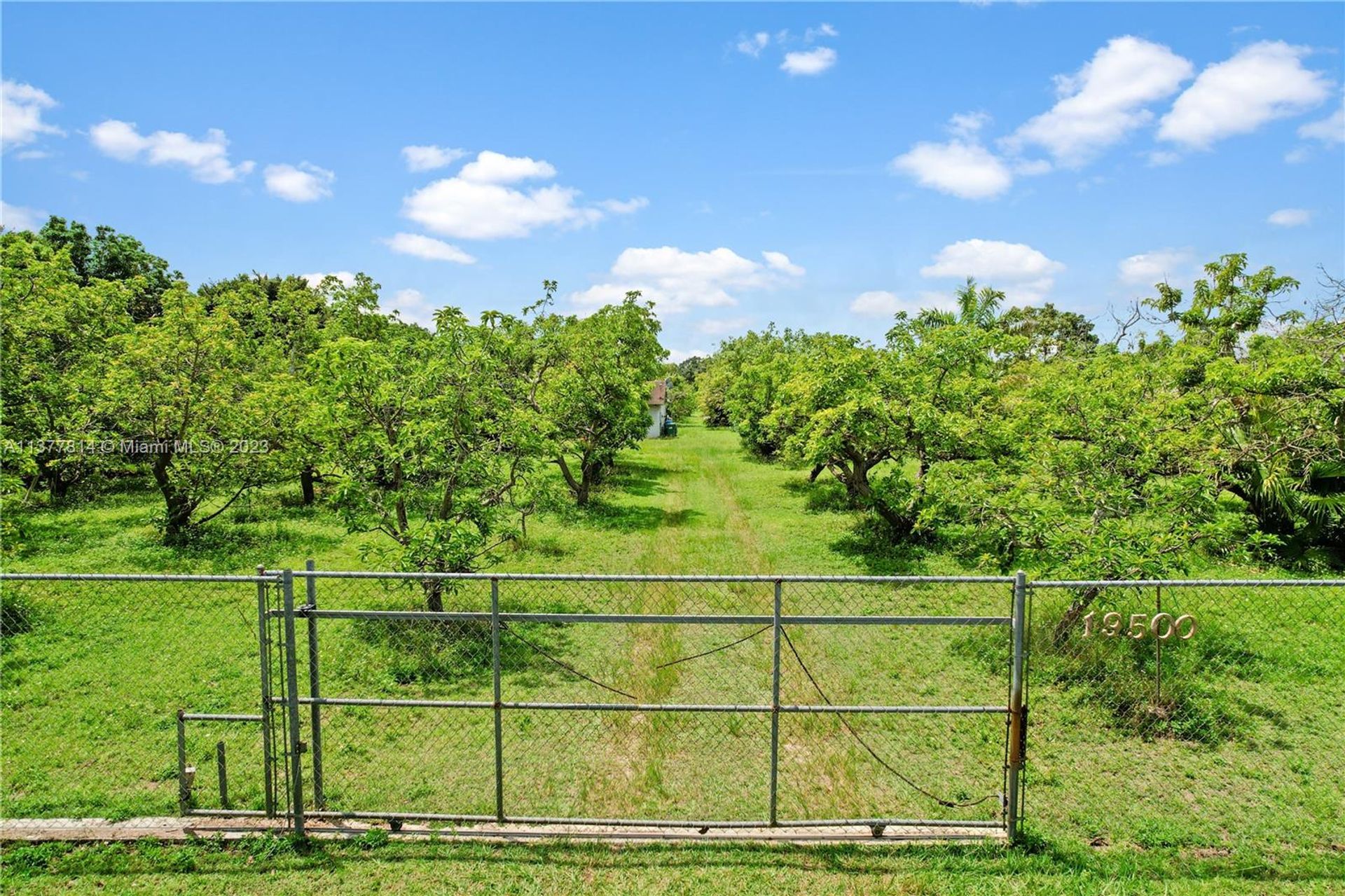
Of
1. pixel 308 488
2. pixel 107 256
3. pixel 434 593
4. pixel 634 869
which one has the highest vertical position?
pixel 107 256

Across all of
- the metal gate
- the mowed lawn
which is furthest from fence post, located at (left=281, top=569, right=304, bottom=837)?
the mowed lawn

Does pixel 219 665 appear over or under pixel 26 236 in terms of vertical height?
under

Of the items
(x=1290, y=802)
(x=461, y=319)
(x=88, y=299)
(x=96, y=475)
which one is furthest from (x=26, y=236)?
(x=1290, y=802)

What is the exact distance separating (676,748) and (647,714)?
0.87 meters

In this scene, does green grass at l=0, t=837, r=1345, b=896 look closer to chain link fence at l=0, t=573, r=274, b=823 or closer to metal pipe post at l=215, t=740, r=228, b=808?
metal pipe post at l=215, t=740, r=228, b=808

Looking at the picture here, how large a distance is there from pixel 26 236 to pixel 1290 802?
44.9 m

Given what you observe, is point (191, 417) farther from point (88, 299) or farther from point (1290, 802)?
point (1290, 802)

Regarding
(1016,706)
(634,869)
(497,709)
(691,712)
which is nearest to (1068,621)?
(1016,706)

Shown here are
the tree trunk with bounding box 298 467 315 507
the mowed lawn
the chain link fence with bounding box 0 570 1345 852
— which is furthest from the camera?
the tree trunk with bounding box 298 467 315 507

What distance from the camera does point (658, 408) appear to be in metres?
46.0

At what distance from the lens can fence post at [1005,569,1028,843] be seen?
16.4 feet

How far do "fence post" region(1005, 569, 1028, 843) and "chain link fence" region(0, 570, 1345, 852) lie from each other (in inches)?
1.1

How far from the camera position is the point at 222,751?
214 inches

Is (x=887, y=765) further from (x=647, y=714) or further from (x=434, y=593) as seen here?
(x=434, y=593)
